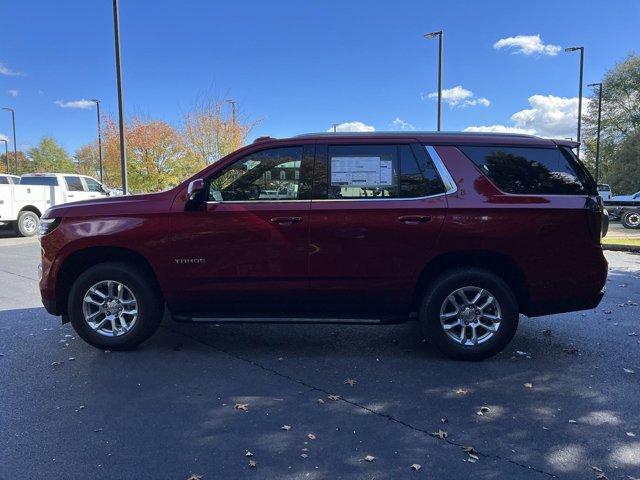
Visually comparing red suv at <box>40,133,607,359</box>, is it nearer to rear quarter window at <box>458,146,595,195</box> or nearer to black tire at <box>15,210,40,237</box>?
rear quarter window at <box>458,146,595,195</box>

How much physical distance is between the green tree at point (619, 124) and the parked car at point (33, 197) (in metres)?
44.1

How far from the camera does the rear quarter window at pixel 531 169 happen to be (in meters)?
4.47

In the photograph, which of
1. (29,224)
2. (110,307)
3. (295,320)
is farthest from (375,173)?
(29,224)

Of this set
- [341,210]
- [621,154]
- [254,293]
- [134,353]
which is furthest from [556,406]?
[621,154]

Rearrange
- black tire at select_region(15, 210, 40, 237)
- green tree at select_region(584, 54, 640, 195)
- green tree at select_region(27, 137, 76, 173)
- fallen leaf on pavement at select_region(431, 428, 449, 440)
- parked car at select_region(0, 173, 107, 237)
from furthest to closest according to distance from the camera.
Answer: green tree at select_region(27, 137, 76, 173)
green tree at select_region(584, 54, 640, 195)
black tire at select_region(15, 210, 40, 237)
parked car at select_region(0, 173, 107, 237)
fallen leaf on pavement at select_region(431, 428, 449, 440)

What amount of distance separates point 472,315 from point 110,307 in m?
3.27

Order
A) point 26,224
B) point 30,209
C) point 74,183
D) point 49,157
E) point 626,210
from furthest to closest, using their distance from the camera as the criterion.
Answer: point 49,157
point 626,210
point 74,183
point 30,209
point 26,224

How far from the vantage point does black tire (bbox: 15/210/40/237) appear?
51.7 ft

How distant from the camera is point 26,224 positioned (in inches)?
629

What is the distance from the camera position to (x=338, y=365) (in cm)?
450

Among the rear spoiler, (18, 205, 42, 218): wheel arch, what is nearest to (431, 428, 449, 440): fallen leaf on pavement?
the rear spoiler

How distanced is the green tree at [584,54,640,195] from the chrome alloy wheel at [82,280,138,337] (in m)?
48.8

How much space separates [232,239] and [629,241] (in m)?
12.6

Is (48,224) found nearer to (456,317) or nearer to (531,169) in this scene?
(456,317)
